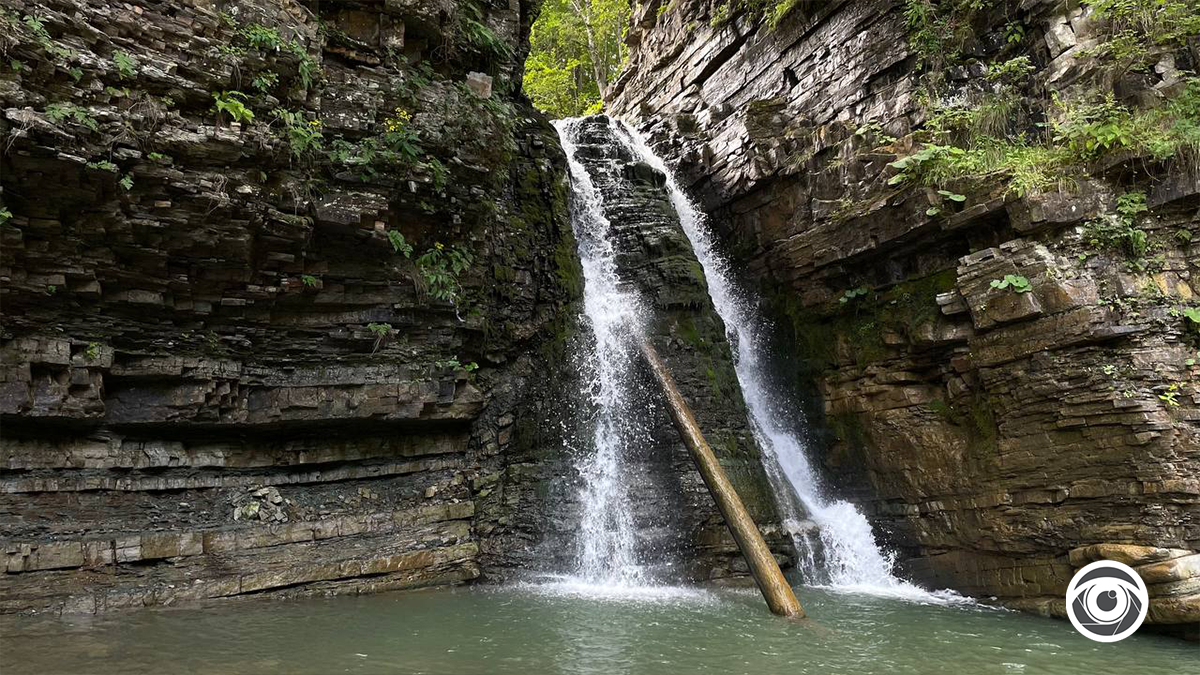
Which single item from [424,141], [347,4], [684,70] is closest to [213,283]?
[424,141]

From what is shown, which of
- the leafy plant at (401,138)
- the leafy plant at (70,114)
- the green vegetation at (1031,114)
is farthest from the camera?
the leafy plant at (401,138)

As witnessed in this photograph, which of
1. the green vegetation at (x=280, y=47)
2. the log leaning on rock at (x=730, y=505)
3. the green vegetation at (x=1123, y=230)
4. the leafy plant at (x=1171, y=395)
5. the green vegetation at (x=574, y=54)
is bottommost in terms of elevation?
the log leaning on rock at (x=730, y=505)

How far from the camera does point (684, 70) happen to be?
19.7m

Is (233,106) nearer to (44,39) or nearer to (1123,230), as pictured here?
(44,39)

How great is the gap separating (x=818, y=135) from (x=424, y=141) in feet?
25.1

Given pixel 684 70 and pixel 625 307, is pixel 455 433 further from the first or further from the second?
pixel 684 70

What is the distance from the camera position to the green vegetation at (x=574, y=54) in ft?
94.0

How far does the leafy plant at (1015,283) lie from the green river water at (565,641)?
14.3 ft

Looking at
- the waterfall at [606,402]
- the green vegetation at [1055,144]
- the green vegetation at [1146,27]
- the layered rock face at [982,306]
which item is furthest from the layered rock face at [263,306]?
the green vegetation at [1146,27]

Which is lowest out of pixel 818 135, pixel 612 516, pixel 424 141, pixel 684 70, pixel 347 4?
pixel 612 516

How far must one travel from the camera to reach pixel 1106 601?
8219 mm

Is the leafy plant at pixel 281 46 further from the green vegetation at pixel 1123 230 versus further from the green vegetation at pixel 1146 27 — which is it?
the green vegetation at pixel 1146 27

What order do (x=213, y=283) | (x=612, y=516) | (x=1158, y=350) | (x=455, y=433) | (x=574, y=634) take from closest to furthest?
(x=574, y=634) < (x=1158, y=350) < (x=213, y=283) < (x=612, y=516) < (x=455, y=433)

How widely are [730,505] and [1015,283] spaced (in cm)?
507
